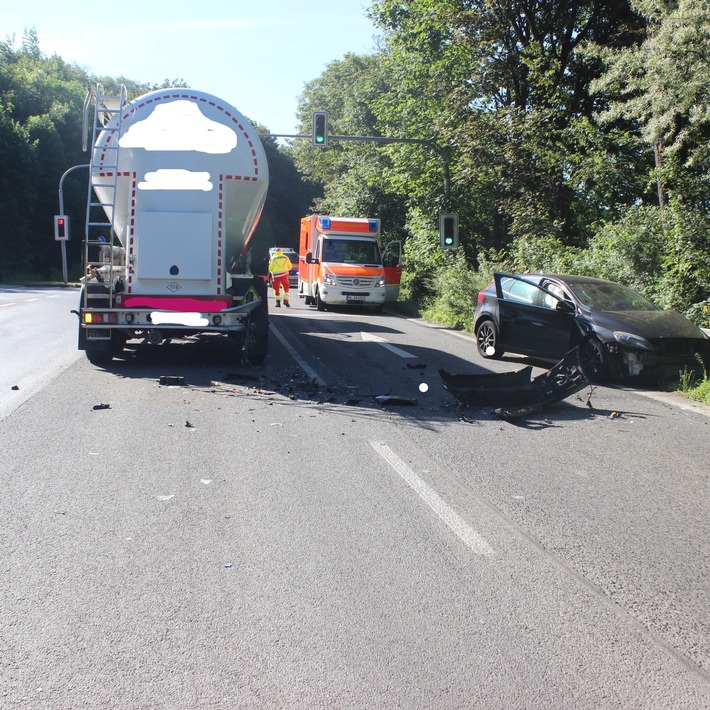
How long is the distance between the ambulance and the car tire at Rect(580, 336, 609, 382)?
1515 centimetres

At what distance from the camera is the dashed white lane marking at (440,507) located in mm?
5094

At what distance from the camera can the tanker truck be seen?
1161cm

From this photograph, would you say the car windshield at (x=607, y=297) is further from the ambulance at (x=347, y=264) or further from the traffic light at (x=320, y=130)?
the ambulance at (x=347, y=264)

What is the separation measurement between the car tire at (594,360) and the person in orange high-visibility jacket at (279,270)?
46.1 feet

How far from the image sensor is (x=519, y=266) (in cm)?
2159

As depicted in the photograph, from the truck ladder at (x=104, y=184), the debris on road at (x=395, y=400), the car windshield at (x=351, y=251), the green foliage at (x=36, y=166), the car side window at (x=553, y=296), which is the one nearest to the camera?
the debris on road at (x=395, y=400)

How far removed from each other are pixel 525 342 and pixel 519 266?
818cm

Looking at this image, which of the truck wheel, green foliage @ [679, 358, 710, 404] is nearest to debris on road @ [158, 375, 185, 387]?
the truck wheel

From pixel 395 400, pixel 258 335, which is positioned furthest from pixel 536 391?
pixel 258 335

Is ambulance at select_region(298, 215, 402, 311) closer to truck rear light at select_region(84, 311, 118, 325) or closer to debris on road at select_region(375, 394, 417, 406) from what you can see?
truck rear light at select_region(84, 311, 118, 325)

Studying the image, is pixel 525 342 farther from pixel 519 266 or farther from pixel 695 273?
pixel 519 266

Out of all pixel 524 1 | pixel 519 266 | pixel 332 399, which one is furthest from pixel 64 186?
pixel 332 399

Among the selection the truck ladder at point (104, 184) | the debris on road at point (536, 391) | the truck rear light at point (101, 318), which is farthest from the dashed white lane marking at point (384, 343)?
the truck ladder at point (104, 184)

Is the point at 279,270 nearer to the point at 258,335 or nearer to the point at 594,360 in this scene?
the point at 258,335
